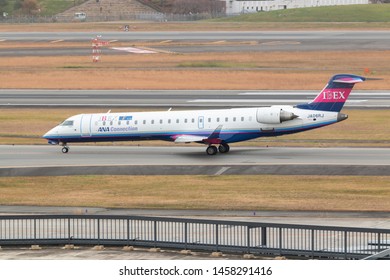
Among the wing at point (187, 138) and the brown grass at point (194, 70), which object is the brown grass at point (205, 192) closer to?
the wing at point (187, 138)

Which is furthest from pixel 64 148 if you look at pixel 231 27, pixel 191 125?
pixel 231 27

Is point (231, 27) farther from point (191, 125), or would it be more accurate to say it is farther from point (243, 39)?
point (191, 125)

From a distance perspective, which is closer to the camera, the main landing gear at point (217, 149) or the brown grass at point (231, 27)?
the main landing gear at point (217, 149)

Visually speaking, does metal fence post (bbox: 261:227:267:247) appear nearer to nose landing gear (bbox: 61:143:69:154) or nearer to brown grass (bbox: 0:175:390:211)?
brown grass (bbox: 0:175:390:211)

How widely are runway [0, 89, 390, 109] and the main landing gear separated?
22317 mm

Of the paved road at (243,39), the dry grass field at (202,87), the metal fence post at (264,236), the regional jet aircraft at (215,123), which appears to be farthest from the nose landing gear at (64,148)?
the paved road at (243,39)

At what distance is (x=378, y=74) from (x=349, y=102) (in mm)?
21046

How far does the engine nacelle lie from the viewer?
2511 inches

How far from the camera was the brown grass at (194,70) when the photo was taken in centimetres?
10694

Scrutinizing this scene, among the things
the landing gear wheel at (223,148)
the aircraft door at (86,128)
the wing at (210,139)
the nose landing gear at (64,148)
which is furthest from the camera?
the aircraft door at (86,128)

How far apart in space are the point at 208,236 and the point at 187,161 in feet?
79.1

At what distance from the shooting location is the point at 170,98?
95438 mm

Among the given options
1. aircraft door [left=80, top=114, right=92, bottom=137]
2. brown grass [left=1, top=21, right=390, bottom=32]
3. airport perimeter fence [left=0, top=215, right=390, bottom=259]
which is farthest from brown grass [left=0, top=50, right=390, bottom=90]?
airport perimeter fence [left=0, top=215, right=390, bottom=259]

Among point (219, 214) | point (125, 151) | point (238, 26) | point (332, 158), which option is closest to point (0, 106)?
point (125, 151)
